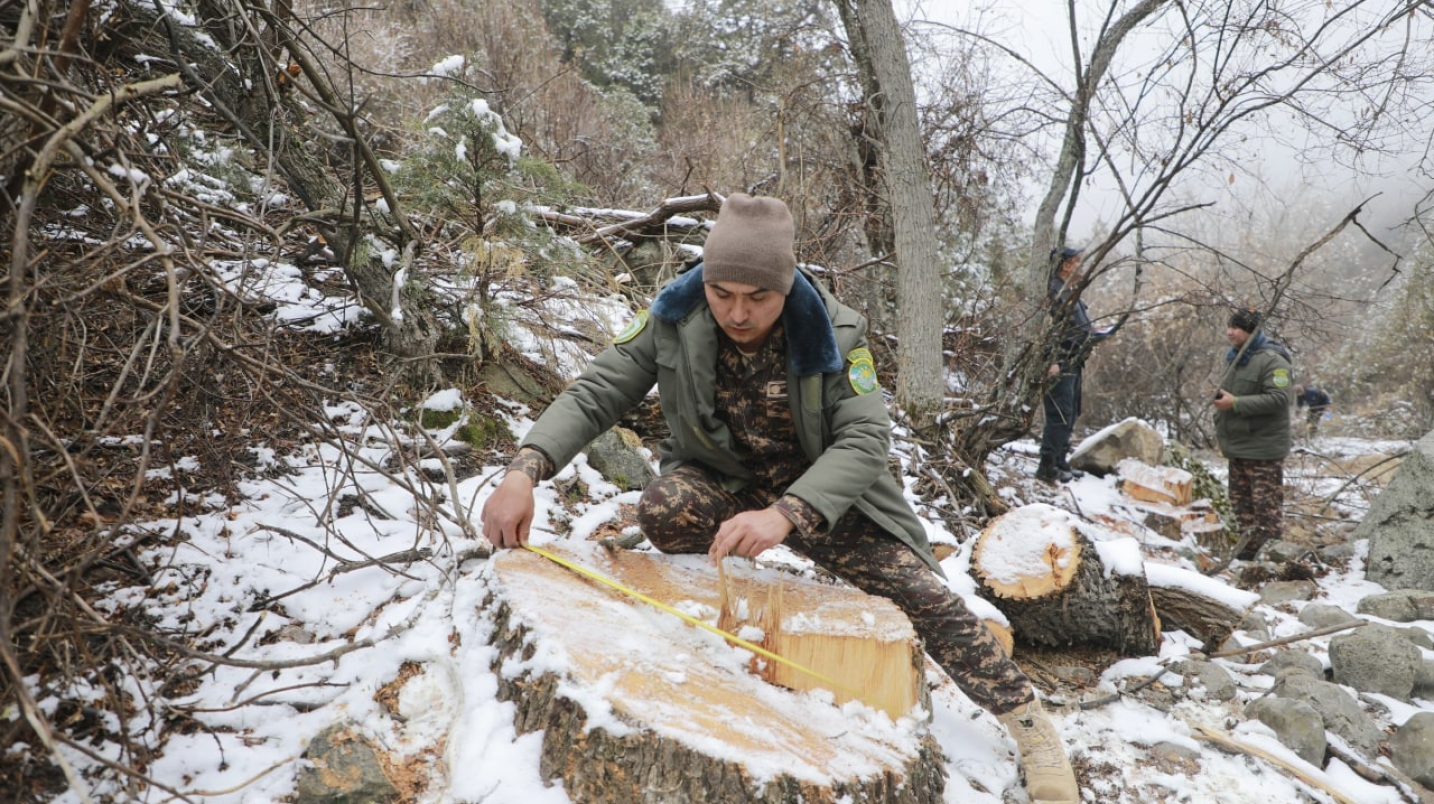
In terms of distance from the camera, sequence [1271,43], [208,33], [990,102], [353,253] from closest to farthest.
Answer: [208,33]
[353,253]
[1271,43]
[990,102]

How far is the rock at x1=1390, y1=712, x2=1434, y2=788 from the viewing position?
2.48 m

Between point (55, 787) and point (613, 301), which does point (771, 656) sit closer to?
point (55, 787)

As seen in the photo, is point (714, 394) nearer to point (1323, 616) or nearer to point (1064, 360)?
point (1323, 616)

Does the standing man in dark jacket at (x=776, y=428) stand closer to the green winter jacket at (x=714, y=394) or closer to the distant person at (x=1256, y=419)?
the green winter jacket at (x=714, y=394)

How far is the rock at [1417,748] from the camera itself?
2482 millimetres

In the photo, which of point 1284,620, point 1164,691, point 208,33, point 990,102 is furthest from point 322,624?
point 990,102

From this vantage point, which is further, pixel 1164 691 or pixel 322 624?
pixel 1164 691

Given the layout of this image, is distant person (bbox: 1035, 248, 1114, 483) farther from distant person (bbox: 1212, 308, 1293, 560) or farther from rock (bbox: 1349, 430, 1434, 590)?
rock (bbox: 1349, 430, 1434, 590)

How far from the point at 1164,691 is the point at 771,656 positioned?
1986 millimetres

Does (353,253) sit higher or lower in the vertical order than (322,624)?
higher

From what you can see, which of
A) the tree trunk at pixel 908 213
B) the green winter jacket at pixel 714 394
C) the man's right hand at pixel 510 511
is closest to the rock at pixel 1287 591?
the tree trunk at pixel 908 213

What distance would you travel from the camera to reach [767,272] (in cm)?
202

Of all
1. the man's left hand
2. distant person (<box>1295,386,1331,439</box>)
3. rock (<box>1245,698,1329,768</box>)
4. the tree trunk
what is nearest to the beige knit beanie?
the man's left hand

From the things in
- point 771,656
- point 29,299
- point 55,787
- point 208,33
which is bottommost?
point 55,787
